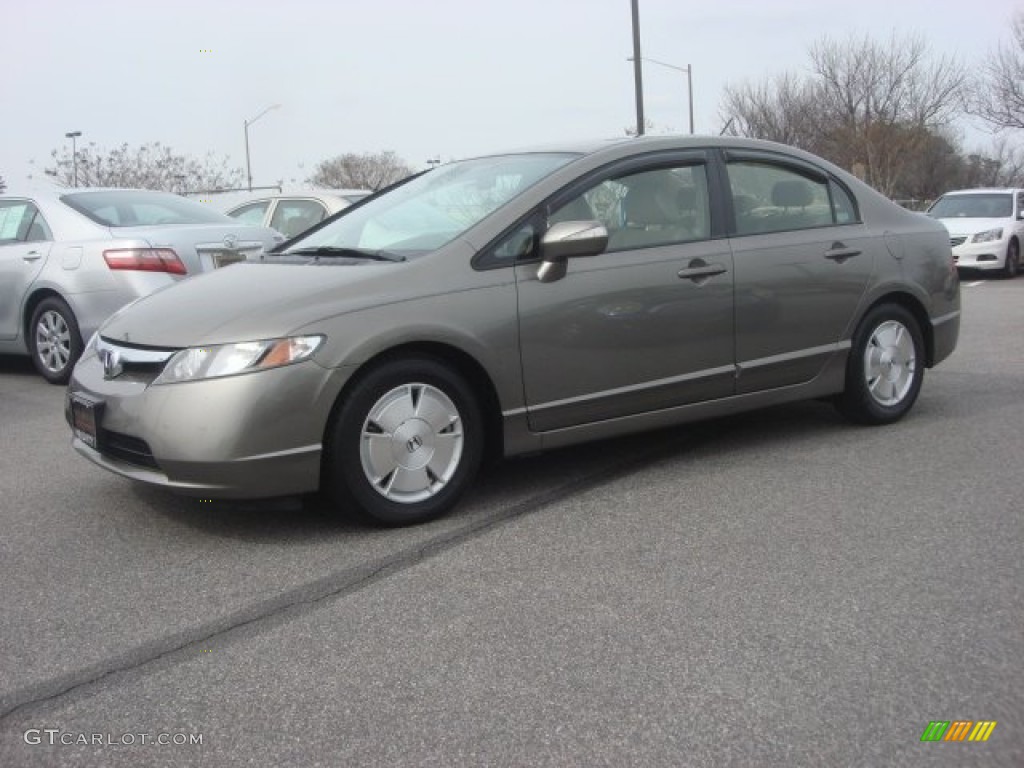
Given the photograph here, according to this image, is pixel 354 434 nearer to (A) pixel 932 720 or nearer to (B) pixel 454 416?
(B) pixel 454 416

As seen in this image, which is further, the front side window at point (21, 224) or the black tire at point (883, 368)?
the front side window at point (21, 224)

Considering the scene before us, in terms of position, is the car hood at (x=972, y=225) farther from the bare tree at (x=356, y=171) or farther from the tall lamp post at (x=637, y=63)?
the bare tree at (x=356, y=171)

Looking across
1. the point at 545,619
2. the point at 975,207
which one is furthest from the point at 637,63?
the point at 545,619

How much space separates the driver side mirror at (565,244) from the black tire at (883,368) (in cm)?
190

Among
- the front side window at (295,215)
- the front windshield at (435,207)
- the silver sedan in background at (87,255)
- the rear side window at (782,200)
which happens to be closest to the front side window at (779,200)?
the rear side window at (782,200)

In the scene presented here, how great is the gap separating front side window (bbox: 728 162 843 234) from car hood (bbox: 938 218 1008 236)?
42.3 ft

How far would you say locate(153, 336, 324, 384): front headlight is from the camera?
3.91 m

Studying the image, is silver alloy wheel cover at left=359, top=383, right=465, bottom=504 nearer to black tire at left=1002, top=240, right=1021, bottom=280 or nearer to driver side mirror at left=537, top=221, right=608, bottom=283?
driver side mirror at left=537, top=221, right=608, bottom=283

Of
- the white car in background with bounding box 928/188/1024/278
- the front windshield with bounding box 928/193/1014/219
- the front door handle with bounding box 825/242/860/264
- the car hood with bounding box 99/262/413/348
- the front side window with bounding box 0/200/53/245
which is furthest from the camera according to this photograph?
the front windshield with bounding box 928/193/1014/219

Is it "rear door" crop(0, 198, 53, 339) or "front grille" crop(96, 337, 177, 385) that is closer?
"front grille" crop(96, 337, 177, 385)

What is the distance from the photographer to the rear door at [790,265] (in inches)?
205

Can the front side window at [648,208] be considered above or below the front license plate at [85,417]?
above

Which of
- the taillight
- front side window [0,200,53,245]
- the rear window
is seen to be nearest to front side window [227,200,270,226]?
the rear window

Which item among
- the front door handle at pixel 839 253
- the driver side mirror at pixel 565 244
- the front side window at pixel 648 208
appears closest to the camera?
the driver side mirror at pixel 565 244
